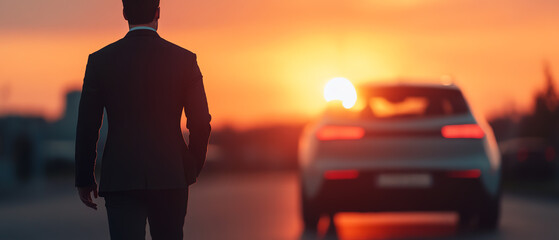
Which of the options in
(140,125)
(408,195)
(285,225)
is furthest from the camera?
(285,225)

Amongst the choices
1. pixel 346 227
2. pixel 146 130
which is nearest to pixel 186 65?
pixel 146 130

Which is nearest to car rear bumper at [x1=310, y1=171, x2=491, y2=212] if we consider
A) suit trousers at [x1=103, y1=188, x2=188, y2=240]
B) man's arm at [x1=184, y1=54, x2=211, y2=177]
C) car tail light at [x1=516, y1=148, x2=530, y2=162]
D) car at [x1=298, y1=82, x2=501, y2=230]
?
car at [x1=298, y1=82, x2=501, y2=230]

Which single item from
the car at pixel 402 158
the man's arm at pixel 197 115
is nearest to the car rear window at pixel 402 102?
the car at pixel 402 158

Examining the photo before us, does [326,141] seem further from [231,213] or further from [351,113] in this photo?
[231,213]

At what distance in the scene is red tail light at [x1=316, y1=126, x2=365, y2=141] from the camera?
10.8 metres

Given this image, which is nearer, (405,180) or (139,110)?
(139,110)

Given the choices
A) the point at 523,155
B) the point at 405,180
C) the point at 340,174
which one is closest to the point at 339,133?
the point at 340,174

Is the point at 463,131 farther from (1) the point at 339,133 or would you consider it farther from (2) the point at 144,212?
(2) the point at 144,212

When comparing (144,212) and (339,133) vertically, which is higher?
(144,212)

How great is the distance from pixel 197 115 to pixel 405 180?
240 inches

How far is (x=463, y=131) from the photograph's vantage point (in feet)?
35.4

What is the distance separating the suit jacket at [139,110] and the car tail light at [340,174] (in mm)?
5990

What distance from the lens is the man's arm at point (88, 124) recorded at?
4.65m

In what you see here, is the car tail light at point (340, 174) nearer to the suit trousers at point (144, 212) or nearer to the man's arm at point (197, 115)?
the man's arm at point (197, 115)
